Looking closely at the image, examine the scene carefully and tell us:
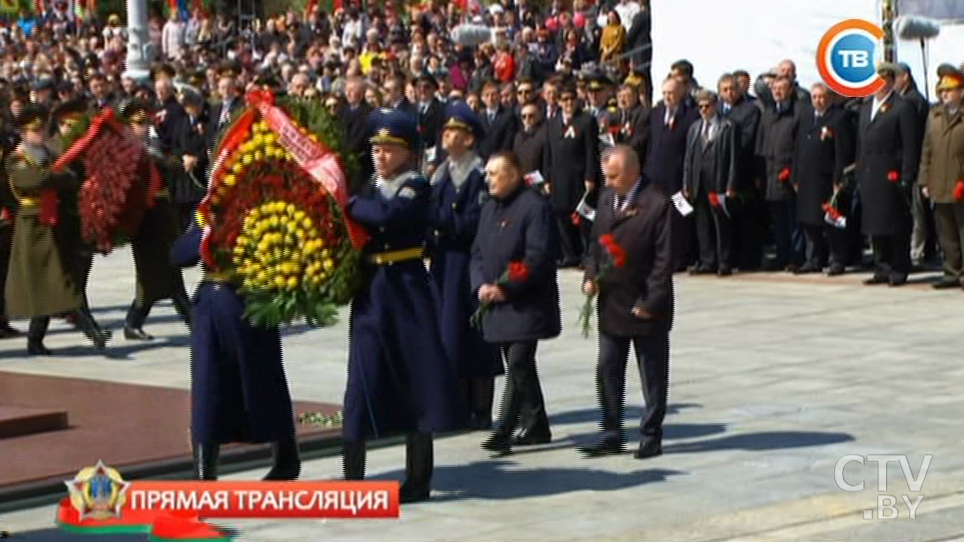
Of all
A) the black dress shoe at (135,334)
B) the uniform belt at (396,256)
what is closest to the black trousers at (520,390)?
the uniform belt at (396,256)

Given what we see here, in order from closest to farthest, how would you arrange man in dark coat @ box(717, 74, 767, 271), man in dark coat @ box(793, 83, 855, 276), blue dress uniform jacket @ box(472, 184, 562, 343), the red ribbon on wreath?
the red ribbon on wreath < blue dress uniform jacket @ box(472, 184, 562, 343) < man in dark coat @ box(793, 83, 855, 276) < man in dark coat @ box(717, 74, 767, 271)

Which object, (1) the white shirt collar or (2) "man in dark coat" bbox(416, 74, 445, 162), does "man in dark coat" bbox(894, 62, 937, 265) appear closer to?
(2) "man in dark coat" bbox(416, 74, 445, 162)

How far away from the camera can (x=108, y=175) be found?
16344 mm

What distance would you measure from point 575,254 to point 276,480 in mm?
11294

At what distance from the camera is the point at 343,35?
36.0 m

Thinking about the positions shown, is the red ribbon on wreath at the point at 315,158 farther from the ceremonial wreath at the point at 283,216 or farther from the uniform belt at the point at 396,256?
the uniform belt at the point at 396,256

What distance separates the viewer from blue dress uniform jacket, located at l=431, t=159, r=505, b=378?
492 inches

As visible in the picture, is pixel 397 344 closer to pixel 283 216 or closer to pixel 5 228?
pixel 283 216

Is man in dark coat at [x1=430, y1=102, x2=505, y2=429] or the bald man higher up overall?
the bald man

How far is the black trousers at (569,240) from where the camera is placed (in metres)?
21.9

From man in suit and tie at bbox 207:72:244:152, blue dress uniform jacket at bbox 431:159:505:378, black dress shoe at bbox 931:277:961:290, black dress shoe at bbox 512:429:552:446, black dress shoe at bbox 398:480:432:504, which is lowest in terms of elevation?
black dress shoe at bbox 931:277:961:290

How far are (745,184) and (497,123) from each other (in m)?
2.90

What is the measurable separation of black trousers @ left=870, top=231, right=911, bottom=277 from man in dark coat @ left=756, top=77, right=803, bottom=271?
41.5 inches

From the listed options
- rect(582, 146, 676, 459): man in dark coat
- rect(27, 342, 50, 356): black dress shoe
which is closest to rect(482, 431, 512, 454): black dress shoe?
rect(582, 146, 676, 459): man in dark coat
